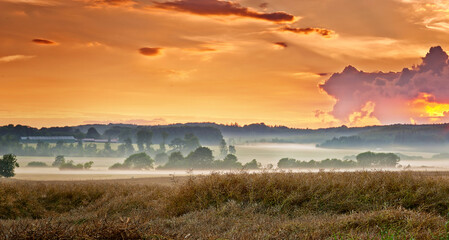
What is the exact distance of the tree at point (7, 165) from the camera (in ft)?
80.4

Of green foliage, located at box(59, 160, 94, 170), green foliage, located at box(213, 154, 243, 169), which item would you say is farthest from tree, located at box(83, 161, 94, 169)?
green foliage, located at box(213, 154, 243, 169)

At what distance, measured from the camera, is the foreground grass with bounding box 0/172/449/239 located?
26.8 ft

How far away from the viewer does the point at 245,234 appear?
7.40 metres

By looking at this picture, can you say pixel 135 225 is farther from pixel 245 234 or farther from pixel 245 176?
pixel 245 176

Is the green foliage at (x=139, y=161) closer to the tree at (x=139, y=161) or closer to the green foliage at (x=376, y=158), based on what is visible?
the tree at (x=139, y=161)

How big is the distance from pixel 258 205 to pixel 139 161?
25692 millimetres

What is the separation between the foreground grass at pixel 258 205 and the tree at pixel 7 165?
1029 centimetres

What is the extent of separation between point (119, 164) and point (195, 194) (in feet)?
70.8

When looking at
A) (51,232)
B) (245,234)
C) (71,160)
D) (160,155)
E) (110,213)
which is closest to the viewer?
(51,232)

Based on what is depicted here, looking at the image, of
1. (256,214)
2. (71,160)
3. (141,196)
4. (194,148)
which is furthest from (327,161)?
(256,214)

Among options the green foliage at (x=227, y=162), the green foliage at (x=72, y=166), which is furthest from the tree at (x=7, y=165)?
the green foliage at (x=227, y=162)

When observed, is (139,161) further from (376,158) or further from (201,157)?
(376,158)

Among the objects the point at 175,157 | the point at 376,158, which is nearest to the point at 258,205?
the point at 175,157

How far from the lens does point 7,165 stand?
24.6 meters
